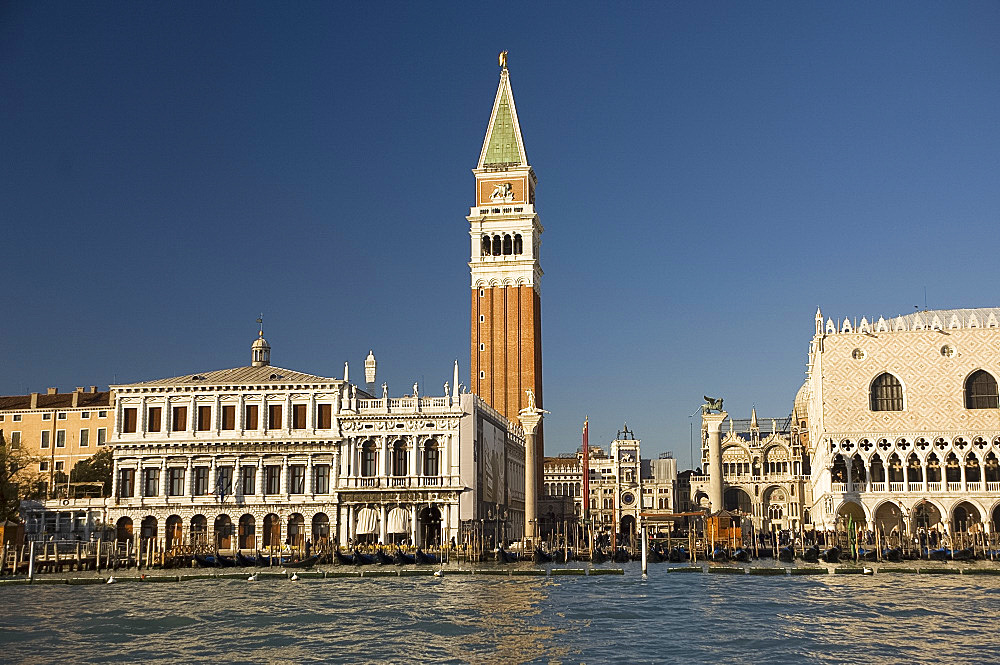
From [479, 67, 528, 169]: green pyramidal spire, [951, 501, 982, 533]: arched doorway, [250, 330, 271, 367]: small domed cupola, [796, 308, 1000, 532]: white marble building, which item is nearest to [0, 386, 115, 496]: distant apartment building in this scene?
[250, 330, 271, 367]: small domed cupola

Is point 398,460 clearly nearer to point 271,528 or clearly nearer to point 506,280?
point 271,528

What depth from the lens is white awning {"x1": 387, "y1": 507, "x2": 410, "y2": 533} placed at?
55562mm

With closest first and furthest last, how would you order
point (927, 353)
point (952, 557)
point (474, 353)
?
point (952, 557), point (927, 353), point (474, 353)

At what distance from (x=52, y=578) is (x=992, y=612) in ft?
109

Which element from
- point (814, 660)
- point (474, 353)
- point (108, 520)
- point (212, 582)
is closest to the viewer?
point (814, 660)

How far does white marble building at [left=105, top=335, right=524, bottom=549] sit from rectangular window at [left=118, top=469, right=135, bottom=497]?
0.05 meters

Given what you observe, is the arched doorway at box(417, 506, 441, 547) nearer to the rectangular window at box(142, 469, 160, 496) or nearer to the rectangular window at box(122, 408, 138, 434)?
the rectangular window at box(142, 469, 160, 496)

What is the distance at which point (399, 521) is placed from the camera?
182 feet

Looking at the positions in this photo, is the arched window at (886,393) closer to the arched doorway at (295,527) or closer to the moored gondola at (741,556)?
the moored gondola at (741,556)

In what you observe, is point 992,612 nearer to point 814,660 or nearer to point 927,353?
point 814,660

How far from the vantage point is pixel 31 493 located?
6328 cm

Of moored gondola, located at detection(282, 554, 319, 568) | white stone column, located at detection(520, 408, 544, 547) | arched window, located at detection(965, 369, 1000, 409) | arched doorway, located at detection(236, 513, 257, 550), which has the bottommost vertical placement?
moored gondola, located at detection(282, 554, 319, 568)

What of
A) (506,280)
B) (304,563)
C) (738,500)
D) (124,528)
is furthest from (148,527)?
(738,500)

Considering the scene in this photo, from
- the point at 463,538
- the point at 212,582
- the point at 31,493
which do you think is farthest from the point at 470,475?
the point at 31,493
